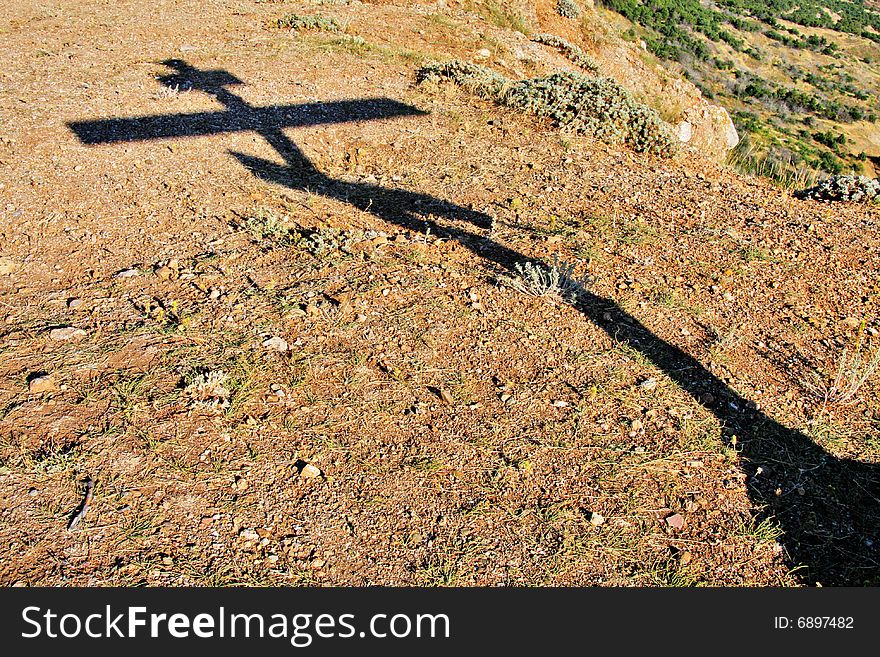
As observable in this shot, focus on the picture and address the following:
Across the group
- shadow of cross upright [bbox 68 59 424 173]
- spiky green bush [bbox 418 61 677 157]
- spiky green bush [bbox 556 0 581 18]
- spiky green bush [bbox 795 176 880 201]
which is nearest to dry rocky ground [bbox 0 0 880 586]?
shadow of cross upright [bbox 68 59 424 173]

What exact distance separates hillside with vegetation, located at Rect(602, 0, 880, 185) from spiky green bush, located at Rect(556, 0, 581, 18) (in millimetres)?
8393

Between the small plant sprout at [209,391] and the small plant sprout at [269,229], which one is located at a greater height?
the small plant sprout at [269,229]

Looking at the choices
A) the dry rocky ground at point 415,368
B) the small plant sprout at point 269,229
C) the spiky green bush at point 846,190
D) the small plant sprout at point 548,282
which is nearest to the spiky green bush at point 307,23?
the dry rocky ground at point 415,368

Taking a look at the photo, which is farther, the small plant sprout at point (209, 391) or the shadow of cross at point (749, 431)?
the small plant sprout at point (209, 391)

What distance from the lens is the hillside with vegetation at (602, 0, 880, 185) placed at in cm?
2925

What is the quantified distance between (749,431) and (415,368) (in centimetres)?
177

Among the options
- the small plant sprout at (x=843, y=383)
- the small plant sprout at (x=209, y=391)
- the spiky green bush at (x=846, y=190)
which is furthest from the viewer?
the spiky green bush at (x=846, y=190)

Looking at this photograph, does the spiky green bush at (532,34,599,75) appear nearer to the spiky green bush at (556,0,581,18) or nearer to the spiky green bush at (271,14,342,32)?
the spiky green bush at (556,0,581,18)

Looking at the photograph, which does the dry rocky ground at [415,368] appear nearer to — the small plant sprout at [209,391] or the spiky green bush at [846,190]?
the small plant sprout at [209,391]

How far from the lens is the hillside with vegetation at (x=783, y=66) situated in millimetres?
29250

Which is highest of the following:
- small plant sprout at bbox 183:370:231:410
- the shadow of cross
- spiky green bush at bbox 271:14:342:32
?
spiky green bush at bbox 271:14:342:32

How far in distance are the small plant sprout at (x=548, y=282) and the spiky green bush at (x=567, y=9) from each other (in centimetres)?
1319

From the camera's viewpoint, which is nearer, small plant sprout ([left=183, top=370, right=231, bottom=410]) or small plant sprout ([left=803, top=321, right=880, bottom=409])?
small plant sprout ([left=183, top=370, right=231, bottom=410])

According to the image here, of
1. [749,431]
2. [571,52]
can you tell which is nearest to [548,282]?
[749,431]
